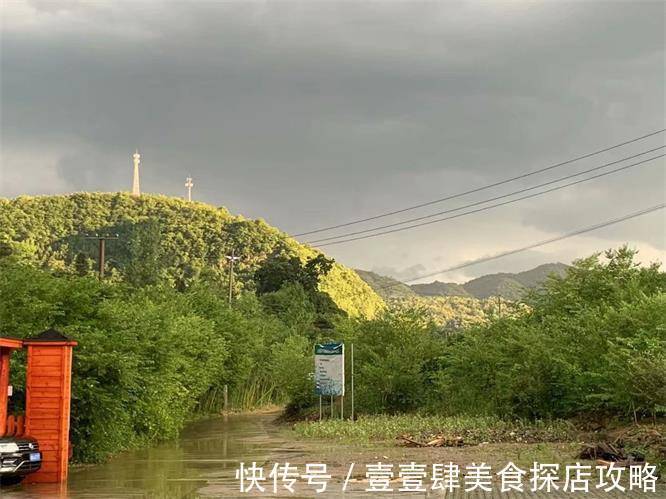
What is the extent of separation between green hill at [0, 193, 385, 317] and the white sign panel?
106 feet

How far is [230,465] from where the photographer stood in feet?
61.0

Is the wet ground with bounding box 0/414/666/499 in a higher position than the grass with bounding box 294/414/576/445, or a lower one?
lower

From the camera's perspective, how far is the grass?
2298cm

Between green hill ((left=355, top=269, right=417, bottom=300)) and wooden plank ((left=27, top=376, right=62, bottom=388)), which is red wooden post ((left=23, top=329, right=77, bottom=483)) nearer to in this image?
wooden plank ((left=27, top=376, right=62, bottom=388))

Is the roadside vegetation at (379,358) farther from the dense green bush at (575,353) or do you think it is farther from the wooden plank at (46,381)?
the wooden plank at (46,381)

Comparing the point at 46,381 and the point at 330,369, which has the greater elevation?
the point at 330,369

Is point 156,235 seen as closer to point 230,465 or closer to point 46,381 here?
point 230,465

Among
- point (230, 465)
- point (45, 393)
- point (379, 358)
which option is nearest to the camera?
point (45, 393)

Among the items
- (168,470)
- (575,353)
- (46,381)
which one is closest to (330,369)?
(575,353)

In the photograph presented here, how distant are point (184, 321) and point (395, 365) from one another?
8.45 metres

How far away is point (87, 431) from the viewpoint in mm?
17828

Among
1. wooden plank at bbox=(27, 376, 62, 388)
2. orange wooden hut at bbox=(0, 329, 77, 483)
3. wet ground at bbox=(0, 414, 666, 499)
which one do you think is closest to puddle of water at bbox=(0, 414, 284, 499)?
wet ground at bbox=(0, 414, 666, 499)

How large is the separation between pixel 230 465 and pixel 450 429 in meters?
8.33

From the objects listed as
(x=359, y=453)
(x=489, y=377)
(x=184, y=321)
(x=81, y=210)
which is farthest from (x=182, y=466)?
(x=81, y=210)
